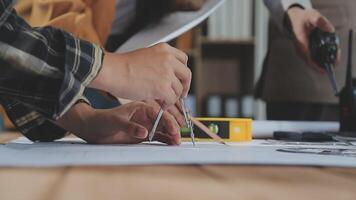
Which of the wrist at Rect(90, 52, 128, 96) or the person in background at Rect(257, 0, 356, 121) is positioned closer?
the wrist at Rect(90, 52, 128, 96)

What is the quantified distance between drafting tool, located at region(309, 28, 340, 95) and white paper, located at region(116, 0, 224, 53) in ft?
0.80

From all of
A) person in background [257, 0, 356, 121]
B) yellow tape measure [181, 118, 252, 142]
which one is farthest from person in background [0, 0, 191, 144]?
person in background [257, 0, 356, 121]

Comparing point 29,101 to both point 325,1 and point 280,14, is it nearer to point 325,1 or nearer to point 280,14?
point 280,14

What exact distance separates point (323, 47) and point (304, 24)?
0.10 metres

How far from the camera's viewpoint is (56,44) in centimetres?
65

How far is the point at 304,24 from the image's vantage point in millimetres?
1378

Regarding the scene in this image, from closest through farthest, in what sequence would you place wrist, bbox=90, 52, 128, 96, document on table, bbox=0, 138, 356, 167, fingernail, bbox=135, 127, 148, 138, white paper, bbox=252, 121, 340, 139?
document on table, bbox=0, 138, 356, 167 < wrist, bbox=90, 52, 128, 96 < fingernail, bbox=135, 127, 148, 138 < white paper, bbox=252, 121, 340, 139

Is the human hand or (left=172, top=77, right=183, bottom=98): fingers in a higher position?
(left=172, top=77, right=183, bottom=98): fingers

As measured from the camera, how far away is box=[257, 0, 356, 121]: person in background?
149cm

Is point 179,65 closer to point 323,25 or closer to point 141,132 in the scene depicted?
point 141,132

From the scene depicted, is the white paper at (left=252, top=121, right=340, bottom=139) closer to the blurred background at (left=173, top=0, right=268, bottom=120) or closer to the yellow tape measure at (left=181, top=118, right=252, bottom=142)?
the yellow tape measure at (left=181, top=118, right=252, bottom=142)

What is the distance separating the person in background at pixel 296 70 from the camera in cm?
149

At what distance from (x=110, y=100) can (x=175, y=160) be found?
0.54 m

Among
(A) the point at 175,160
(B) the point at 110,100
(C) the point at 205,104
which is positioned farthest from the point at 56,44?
(C) the point at 205,104
